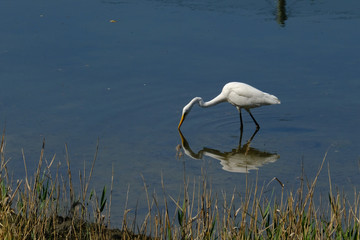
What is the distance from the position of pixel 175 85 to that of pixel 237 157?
2.16 metres

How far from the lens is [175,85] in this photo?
1109 cm

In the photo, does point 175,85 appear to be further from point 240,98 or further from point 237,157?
point 237,157

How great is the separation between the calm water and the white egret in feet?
0.97

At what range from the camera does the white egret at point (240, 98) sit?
10.0 meters

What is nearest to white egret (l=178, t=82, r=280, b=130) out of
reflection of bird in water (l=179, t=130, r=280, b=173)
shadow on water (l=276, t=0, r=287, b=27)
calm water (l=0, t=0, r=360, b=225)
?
calm water (l=0, t=0, r=360, b=225)

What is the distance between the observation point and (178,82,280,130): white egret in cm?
1000

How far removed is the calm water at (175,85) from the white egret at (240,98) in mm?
295

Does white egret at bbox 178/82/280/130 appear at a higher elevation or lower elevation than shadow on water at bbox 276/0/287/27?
lower

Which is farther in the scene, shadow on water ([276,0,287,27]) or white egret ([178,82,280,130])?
shadow on water ([276,0,287,27])

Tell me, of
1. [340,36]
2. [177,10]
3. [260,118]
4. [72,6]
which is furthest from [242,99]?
[72,6]

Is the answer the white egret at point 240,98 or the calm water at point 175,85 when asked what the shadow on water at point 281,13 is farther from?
the white egret at point 240,98

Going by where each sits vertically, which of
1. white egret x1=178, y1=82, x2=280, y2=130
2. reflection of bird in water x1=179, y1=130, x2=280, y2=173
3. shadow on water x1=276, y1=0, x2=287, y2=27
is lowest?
reflection of bird in water x1=179, y1=130, x2=280, y2=173

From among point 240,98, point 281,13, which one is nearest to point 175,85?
point 240,98

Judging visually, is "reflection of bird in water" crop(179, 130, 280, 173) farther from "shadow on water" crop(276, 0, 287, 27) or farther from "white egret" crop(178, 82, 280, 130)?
"shadow on water" crop(276, 0, 287, 27)
